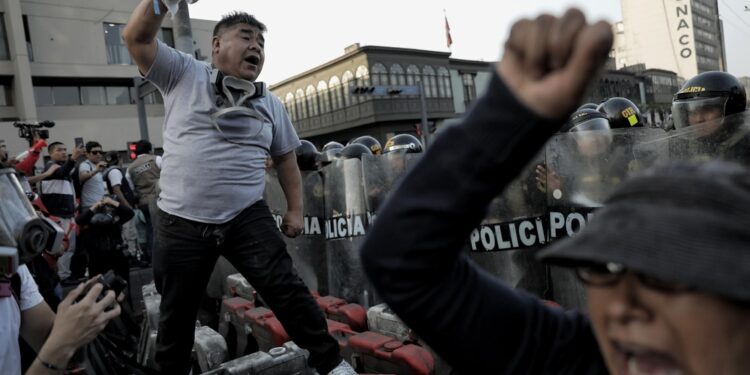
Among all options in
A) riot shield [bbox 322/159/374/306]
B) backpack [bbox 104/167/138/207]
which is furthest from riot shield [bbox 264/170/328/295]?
backpack [bbox 104/167/138/207]

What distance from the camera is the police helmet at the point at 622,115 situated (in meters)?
5.47

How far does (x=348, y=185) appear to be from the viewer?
5012 millimetres

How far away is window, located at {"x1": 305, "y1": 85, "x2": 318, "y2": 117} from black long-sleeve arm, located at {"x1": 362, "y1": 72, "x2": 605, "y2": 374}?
42981 millimetres

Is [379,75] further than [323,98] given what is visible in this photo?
No

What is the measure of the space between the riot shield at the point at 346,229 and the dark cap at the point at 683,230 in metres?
3.99

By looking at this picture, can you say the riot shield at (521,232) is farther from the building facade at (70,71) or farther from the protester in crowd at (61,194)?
the building facade at (70,71)

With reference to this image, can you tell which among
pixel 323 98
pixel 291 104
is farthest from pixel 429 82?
→ pixel 291 104

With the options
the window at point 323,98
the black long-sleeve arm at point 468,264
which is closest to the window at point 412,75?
the window at point 323,98

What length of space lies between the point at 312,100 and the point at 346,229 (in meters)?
39.9

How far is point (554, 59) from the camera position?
0.73 metres

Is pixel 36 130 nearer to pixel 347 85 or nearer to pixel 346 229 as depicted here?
pixel 346 229

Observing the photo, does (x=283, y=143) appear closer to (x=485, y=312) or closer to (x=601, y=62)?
(x=485, y=312)

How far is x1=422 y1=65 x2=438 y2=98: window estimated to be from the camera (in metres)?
41.2

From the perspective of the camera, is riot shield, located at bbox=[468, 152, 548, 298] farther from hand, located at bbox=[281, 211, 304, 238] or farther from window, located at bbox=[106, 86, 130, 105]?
window, located at bbox=[106, 86, 130, 105]
